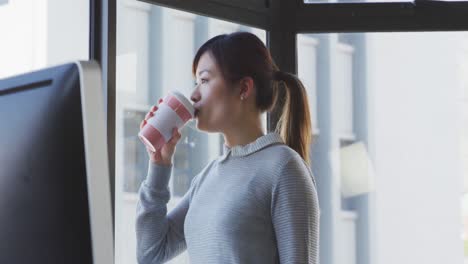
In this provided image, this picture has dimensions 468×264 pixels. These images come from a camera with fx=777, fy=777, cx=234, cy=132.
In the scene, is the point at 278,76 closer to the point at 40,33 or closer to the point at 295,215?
the point at 295,215

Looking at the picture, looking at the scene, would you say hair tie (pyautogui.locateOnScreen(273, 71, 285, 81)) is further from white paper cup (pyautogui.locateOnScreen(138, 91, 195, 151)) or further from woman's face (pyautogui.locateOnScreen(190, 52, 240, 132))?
white paper cup (pyautogui.locateOnScreen(138, 91, 195, 151))

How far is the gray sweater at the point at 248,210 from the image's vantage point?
146cm

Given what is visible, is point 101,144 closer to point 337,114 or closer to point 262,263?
point 262,263

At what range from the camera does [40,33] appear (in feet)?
5.98

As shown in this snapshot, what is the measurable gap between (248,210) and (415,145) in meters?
1.14

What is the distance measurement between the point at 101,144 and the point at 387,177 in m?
1.94

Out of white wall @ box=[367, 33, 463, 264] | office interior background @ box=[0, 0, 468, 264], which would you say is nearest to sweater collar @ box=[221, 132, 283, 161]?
office interior background @ box=[0, 0, 468, 264]

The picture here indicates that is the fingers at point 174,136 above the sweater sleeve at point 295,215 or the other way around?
above

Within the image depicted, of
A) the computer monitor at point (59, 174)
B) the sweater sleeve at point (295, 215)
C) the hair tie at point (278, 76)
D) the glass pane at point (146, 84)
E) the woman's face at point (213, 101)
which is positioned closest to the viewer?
the computer monitor at point (59, 174)

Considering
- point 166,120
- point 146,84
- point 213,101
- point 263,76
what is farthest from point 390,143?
point 166,120

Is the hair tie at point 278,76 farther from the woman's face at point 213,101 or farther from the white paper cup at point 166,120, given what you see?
the white paper cup at point 166,120

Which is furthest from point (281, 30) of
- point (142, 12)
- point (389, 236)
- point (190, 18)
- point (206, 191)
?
point (206, 191)

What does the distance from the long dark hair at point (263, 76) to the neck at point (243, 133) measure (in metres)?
0.05

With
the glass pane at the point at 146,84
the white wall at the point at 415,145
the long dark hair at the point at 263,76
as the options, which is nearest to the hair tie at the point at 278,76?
the long dark hair at the point at 263,76
